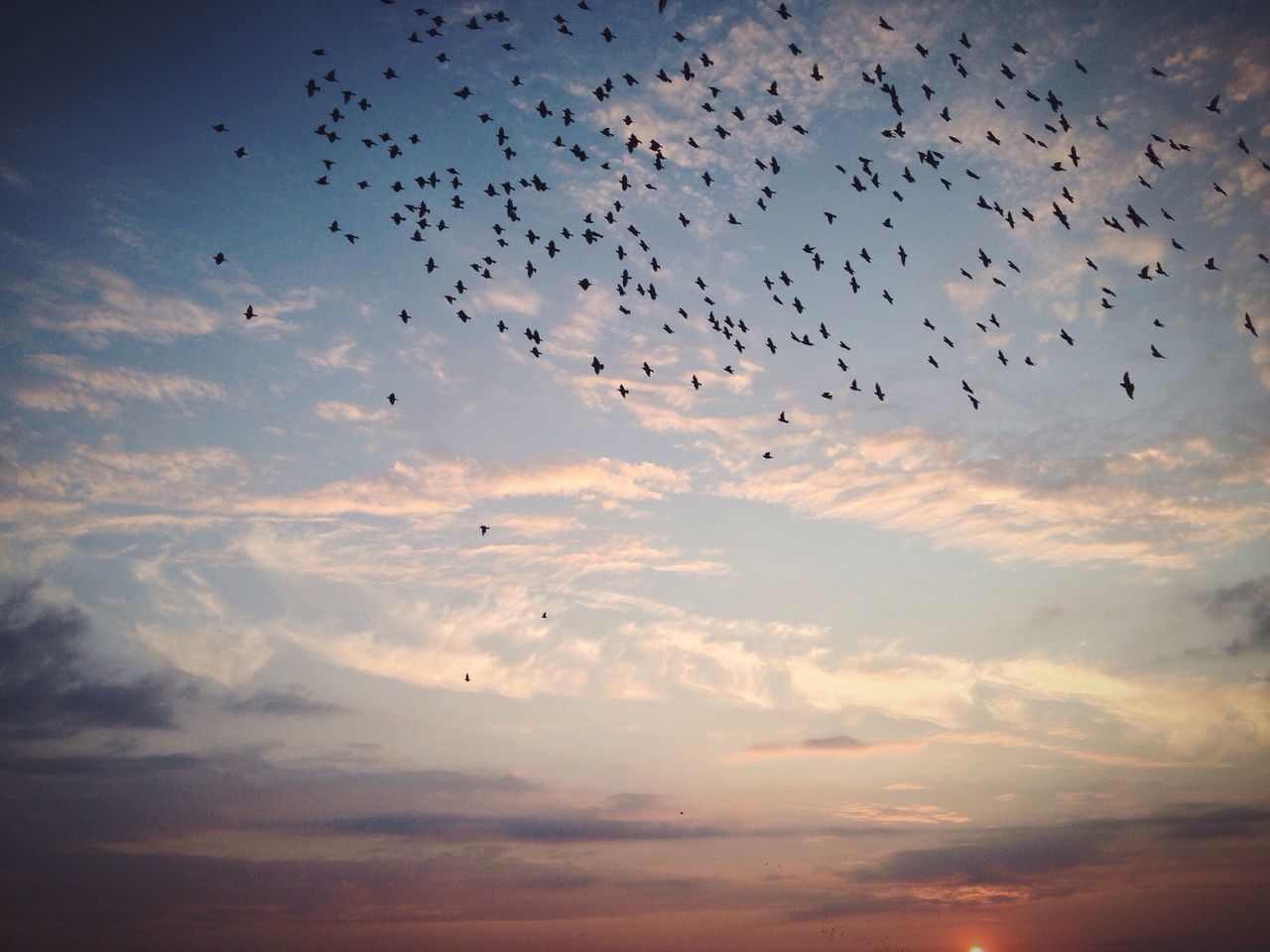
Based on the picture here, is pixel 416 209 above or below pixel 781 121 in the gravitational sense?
below

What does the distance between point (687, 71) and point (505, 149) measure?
405 inches

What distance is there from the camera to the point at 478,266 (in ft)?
150

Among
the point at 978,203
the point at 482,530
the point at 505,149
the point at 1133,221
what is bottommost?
the point at 482,530

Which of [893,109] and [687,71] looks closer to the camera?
[893,109]

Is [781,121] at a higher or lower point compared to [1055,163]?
higher

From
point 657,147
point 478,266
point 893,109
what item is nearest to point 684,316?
A: point 657,147

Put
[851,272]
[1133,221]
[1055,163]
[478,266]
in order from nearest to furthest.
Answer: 1. [1133,221]
2. [1055,163]
3. [851,272]
4. [478,266]

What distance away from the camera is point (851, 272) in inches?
1671

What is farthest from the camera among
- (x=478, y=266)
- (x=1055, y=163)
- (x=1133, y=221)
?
(x=478, y=266)

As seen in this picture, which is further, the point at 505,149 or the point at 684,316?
the point at 684,316

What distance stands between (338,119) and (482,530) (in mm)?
22504

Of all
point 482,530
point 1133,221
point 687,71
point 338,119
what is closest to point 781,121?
point 687,71

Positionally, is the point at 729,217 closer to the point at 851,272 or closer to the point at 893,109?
the point at 851,272

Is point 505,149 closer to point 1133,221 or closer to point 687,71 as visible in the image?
point 687,71
